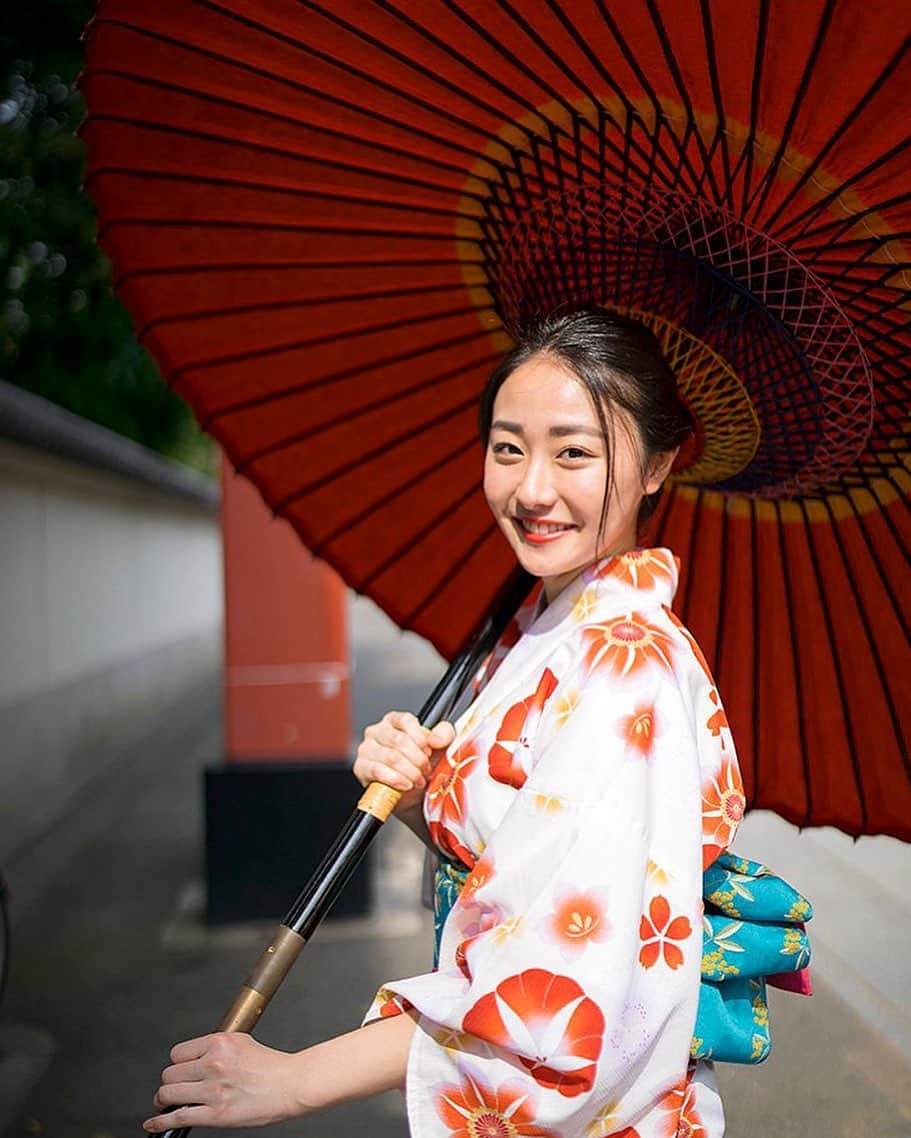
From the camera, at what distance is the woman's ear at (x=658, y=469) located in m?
1.58

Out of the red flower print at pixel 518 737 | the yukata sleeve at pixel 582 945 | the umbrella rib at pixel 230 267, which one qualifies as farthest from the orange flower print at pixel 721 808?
the umbrella rib at pixel 230 267

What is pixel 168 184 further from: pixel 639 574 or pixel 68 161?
pixel 68 161

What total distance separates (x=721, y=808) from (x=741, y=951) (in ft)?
0.60

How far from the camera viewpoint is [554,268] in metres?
1.72

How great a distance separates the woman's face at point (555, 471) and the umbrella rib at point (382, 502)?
0.58 meters

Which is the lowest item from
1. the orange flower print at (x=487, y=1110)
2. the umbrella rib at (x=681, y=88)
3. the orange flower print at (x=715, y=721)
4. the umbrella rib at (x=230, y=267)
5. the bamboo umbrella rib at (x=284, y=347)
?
the orange flower print at (x=487, y=1110)

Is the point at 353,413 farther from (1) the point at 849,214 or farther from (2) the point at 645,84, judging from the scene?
(1) the point at 849,214

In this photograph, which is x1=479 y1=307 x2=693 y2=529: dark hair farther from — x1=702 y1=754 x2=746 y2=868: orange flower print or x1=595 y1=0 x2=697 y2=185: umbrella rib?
x1=702 y1=754 x2=746 y2=868: orange flower print

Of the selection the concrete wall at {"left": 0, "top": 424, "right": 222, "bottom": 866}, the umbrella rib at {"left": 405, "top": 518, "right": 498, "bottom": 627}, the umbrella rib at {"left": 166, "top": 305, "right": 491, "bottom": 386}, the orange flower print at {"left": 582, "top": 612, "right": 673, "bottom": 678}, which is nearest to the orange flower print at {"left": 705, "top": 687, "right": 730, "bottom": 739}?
the orange flower print at {"left": 582, "top": 612, "right": 673, "bottom": 678}

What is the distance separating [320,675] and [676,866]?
139 inches

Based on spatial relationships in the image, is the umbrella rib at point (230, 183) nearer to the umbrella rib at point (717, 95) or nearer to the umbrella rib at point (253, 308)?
the umbrella rib at point (253, 308)

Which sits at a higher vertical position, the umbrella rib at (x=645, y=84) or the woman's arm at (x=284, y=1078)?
the umbrella rib at (x=645, y=84)

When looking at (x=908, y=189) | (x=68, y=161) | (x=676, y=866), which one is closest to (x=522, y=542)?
(x=676, y=866)

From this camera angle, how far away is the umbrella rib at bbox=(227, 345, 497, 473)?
2102 millimetres
